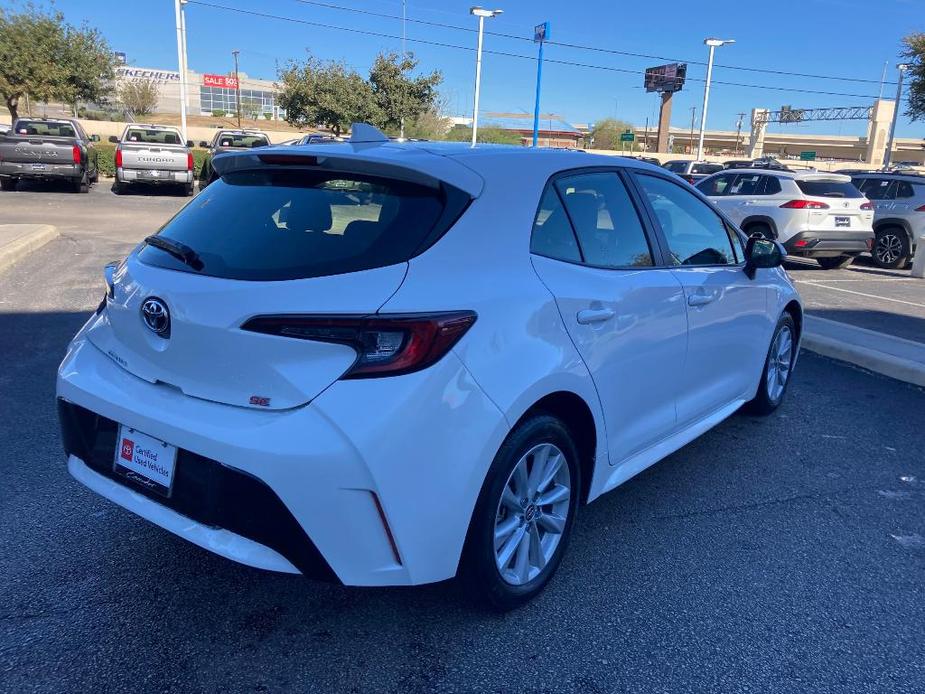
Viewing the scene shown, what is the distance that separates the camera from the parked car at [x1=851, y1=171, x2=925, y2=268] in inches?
554

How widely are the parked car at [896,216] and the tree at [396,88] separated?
27629 mm

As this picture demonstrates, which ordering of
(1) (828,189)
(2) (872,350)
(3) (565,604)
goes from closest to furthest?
1. (3) (565,604)
2. (2) (872,350)
3. (1) (828,189)

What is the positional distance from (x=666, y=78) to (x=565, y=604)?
79259 millimetres

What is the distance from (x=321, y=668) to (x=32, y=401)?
10.7 ft

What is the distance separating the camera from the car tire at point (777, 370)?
16.7ft

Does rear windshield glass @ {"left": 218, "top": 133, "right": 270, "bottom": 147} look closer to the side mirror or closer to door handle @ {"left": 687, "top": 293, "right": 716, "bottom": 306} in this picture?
the side mirror

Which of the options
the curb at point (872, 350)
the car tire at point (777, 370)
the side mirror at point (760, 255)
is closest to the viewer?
the side mirror at point (760, 255)

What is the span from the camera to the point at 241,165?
305 cm

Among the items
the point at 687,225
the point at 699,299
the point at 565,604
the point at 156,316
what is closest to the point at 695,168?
the point at 687,225

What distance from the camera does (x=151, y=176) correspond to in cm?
1883

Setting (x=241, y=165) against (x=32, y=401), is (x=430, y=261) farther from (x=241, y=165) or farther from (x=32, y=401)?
(x=32, y=401)

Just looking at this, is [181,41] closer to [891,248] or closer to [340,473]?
[891,248]

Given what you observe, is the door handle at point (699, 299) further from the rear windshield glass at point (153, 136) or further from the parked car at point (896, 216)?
the rear windshield glass at point (153, 136)

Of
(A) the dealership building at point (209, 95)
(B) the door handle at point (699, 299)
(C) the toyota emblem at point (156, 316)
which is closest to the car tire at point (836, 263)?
(B) the door handle at point (699, 299)
